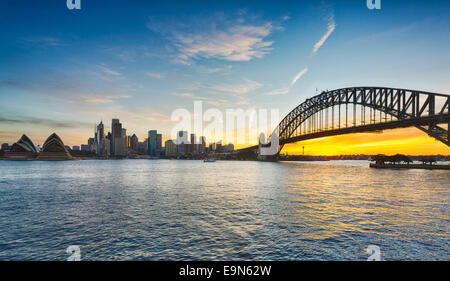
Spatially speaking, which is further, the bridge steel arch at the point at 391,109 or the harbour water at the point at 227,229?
the bridge steel arch at the point at 391,109

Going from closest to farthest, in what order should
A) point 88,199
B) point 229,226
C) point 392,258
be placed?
point 392,258 < point 229,226 < point 88,199

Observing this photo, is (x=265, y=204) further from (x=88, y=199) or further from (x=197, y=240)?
(x=88, y=199)

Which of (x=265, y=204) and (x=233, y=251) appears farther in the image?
(x=265, y=204)

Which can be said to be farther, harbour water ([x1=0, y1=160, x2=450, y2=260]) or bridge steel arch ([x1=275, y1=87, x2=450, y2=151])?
bridge steel arch ([x1=275, y1=87, x2=450, y2=151])

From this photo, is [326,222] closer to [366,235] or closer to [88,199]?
[366,235]

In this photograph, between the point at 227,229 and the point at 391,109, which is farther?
the point at 391,109

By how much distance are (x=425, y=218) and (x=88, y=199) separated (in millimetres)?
31183
